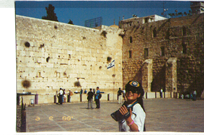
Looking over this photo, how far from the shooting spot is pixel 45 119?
25.0 ft

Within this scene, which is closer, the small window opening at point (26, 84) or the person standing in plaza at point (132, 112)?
the person standing in plaza at point (132, 112)

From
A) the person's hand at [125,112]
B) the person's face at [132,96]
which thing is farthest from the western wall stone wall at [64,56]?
the person's hand at [125,112]

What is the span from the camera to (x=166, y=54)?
63.1 ft

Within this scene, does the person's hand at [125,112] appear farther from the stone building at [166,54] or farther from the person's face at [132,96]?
the stone building at [166,54]

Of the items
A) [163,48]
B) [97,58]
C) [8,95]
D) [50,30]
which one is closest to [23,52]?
[50,30]

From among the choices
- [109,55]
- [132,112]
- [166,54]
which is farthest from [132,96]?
[109,55]

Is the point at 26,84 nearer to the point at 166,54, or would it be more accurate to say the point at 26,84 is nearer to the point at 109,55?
the point at 109,55

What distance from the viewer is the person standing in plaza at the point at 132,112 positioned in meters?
3.41

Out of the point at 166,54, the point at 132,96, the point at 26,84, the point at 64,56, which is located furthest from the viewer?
the point at 166,54

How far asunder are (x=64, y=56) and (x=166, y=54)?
8.14 metres

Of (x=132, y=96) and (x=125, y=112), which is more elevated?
(x=132, y=96)

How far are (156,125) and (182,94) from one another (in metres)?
11.3

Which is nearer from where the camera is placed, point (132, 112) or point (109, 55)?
point (132, 112)

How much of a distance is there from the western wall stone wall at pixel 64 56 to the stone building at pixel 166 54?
3.91 feet
